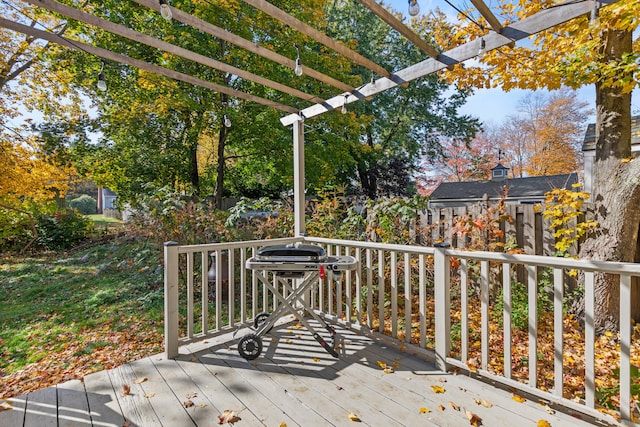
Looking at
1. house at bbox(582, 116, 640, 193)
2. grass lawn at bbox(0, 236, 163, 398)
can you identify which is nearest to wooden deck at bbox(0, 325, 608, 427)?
grass lawn at bbox(0, 236, 163, 398)

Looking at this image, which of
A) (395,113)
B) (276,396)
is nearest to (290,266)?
(276,396)

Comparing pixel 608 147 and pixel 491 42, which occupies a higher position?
pixel 491 42

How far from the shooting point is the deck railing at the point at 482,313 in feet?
5.79

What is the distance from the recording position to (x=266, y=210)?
17.5 ft

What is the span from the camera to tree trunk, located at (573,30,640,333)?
3.20 m

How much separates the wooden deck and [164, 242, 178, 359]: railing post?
0.11 metres

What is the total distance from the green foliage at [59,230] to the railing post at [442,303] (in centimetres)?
998

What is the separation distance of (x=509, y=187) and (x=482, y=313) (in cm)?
1219

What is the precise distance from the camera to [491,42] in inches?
95.0

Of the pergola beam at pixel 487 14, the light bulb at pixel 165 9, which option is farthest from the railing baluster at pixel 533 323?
the light bulb at pixel 165 9

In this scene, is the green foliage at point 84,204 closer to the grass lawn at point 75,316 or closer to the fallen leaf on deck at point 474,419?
the grass lawn at point 75,316

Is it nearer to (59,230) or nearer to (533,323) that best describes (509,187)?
(533,323)

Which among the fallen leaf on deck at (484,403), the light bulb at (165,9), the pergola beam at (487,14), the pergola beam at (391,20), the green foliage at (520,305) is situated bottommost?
the fallen leaf on deck at (484,403)

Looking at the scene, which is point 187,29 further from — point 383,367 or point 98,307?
point 383,367
